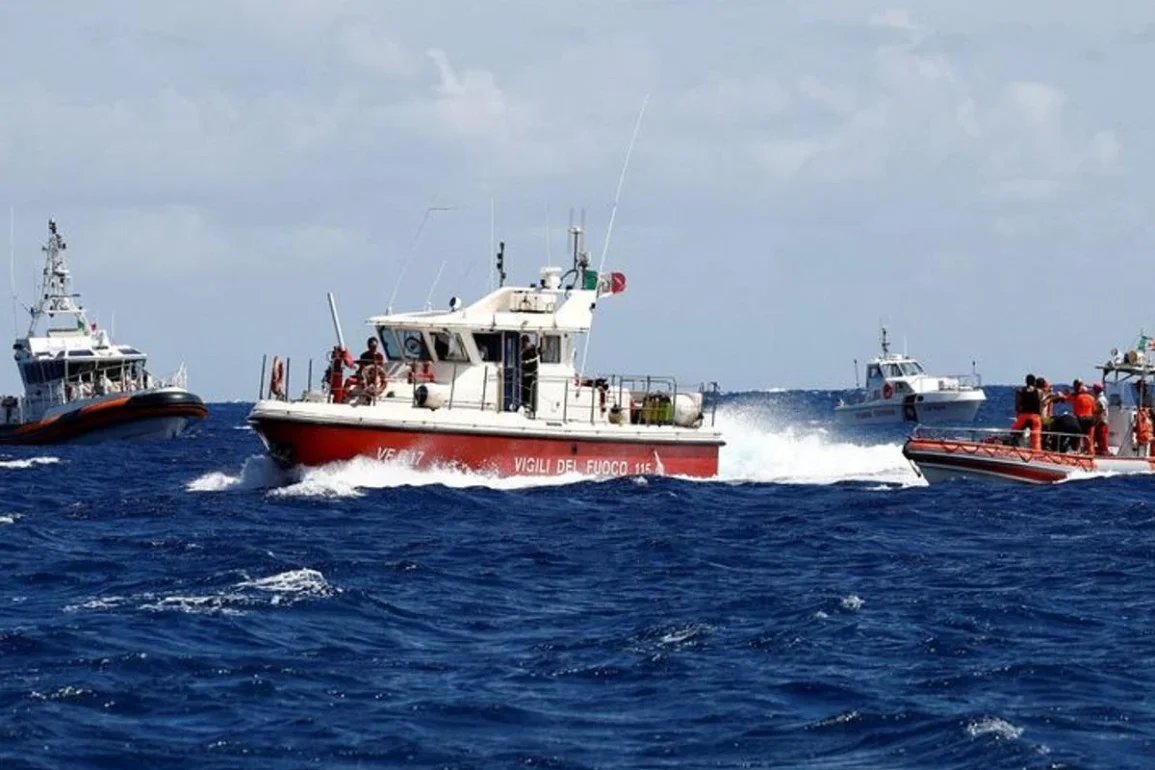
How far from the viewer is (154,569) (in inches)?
907

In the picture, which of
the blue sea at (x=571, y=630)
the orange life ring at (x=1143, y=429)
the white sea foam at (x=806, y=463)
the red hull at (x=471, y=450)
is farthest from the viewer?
the white sea foam at (x=806, y=463)

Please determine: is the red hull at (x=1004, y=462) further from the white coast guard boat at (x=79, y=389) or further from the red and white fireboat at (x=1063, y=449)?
the white coast guard boat at (x=79, y=389)

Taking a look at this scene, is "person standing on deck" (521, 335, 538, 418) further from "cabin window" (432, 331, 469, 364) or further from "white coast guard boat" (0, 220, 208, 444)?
"white coast guard boat" (0, 220, 208, 444)

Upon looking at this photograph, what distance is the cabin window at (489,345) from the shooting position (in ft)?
115

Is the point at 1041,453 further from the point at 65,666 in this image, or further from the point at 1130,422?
the point at 65,666

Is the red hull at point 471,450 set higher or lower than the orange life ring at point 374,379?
lower

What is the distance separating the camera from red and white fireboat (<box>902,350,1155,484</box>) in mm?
33938

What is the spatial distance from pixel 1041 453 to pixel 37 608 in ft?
61.7

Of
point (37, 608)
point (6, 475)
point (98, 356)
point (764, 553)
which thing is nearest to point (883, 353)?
point (98, 356)

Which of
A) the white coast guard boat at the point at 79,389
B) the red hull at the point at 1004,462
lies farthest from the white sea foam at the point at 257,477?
the white coast guard boat at the point at 79,389

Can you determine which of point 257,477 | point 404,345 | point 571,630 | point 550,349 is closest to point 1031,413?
point 550,349

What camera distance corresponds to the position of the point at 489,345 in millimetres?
35000

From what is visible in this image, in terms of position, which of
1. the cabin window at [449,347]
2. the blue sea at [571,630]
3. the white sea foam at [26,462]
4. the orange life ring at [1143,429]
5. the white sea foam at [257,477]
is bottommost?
the blue sea at [571,630]

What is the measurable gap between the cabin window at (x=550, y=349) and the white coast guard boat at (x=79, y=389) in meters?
29.1
